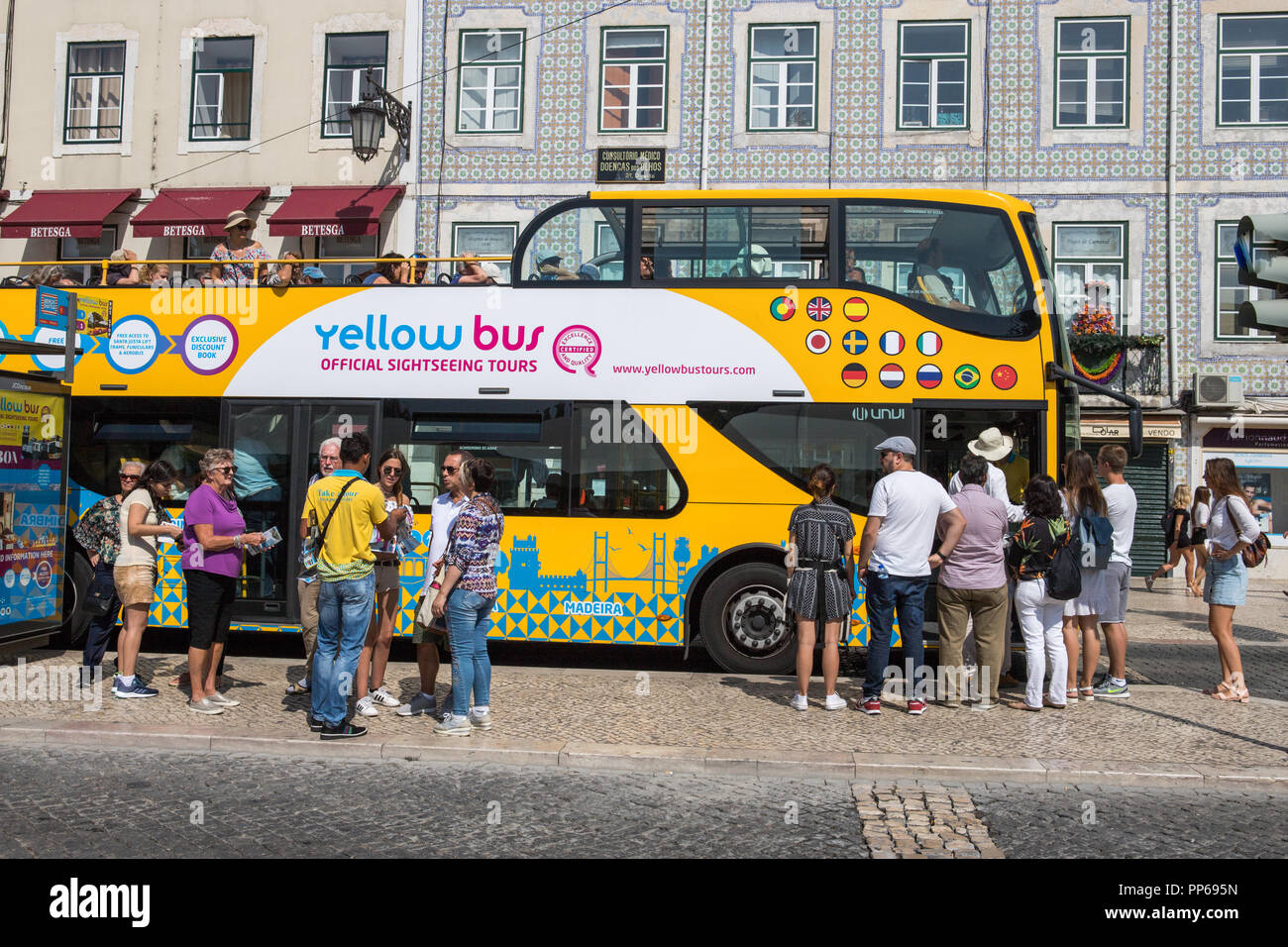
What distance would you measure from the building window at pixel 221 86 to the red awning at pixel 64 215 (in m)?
1.83

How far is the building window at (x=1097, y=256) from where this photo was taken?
1934cm

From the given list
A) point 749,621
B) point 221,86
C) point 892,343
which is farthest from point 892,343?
point 221,86

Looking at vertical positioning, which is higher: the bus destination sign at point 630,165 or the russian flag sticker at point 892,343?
the bus destination sign at point 630,165

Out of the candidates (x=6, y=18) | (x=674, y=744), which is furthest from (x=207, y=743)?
(x=6, y=18)

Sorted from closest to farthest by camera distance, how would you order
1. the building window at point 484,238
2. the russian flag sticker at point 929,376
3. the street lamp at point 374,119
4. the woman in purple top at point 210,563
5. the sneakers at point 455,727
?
the sneakers at point 455,727 < the woman in purple top at point 210,563 < the russian flag sticker at point 929,376 < the street lamp at point 374,119 < the building window at point 484,238

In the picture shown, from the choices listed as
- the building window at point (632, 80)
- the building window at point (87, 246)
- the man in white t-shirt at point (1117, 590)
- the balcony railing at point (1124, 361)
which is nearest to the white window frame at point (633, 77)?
the building window at point (632, 80)

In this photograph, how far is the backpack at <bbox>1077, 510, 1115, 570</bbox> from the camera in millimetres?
8336

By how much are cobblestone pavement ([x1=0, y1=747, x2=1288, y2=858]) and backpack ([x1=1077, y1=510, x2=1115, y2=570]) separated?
2.41m

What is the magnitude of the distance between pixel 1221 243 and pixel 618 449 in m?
14.4

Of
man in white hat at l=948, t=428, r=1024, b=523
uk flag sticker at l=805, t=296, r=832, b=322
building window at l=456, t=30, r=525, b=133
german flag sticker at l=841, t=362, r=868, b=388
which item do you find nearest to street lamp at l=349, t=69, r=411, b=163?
building window at l=456, t=30, r=525, b=133

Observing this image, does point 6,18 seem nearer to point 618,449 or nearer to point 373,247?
point 373,247

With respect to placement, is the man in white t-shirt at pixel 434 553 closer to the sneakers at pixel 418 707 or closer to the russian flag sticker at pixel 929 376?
the sneakers at pixel 418 707

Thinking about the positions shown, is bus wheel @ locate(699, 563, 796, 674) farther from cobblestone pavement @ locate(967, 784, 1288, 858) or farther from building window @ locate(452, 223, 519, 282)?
building window @ locate(452, 223, 519, 282)

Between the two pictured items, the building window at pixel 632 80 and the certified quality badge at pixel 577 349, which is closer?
the certified quality badge at pixel 577 349
